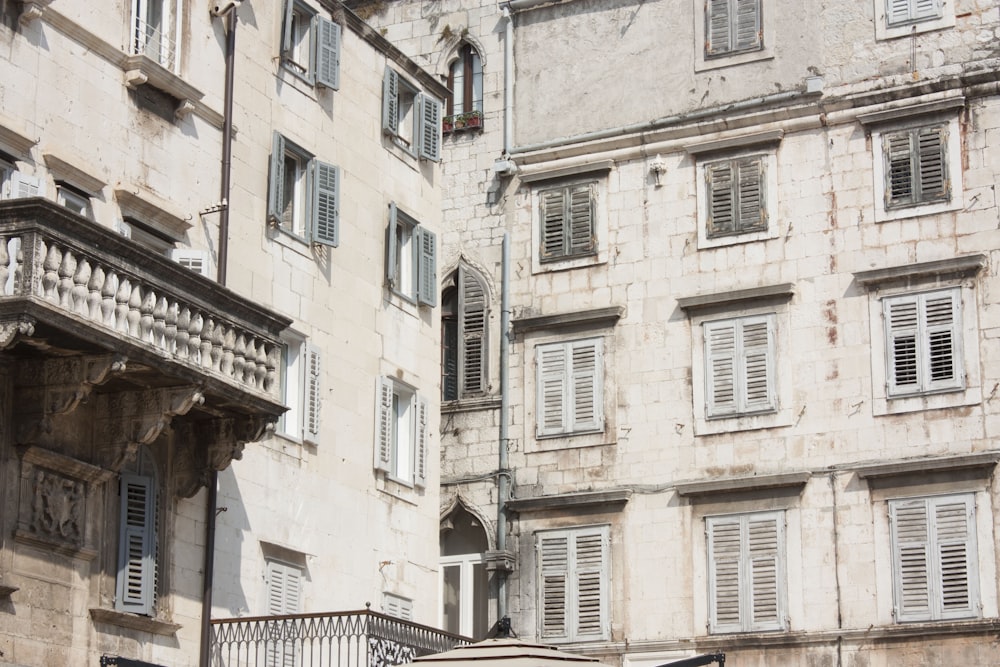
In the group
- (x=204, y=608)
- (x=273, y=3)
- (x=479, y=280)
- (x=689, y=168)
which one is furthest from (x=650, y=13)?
(x=204, y=608)

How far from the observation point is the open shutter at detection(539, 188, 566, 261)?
1391 inches

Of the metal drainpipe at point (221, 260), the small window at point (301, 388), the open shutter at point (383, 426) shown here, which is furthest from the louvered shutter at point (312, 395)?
the metal drainpipe at point (221, 260)

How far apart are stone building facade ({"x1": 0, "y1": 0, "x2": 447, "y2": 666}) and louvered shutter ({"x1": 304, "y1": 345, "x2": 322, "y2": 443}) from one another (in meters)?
0.07

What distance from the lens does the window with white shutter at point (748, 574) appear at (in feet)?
105

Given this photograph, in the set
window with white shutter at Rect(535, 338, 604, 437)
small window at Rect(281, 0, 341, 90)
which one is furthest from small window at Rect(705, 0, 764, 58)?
small window at Rect(281, 0, 341, 90)

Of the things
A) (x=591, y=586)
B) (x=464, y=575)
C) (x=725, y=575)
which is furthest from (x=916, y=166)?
(x=464, y=575)

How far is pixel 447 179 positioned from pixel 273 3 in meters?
8.76

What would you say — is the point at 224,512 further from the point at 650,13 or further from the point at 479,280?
the point at 650,13

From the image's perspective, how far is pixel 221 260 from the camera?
2614cm

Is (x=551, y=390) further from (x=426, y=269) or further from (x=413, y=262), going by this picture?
(x=413, y=262)

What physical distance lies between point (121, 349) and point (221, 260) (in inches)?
186

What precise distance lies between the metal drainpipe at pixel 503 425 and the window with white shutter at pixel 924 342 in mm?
6974

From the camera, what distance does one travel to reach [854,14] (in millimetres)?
33781

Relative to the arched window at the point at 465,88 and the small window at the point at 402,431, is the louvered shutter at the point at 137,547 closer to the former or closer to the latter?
the small window at the point at 402,431
